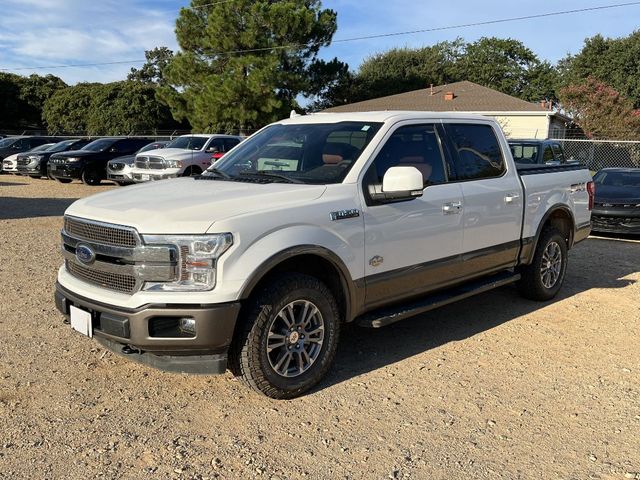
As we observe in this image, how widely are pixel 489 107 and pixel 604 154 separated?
7.34m

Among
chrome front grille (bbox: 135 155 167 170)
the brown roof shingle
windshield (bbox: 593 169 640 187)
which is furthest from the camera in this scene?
the brown roof shingle

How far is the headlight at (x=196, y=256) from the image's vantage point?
3.57 m

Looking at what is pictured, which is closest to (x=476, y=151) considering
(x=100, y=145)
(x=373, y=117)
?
(x=373, y=117)

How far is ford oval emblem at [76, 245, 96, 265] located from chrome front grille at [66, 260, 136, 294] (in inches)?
2.2

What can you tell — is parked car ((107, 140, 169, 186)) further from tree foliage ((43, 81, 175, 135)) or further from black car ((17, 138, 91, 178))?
tree foliage ((43, 81, 175, 135))

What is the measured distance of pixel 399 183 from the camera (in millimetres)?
4258

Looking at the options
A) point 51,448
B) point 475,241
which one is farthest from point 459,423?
point 51,448

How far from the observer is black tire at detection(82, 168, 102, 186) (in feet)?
63.9

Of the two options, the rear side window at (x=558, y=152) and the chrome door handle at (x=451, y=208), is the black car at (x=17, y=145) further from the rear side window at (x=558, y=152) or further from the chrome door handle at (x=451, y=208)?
the chrome door handle at (x=451, y=208)

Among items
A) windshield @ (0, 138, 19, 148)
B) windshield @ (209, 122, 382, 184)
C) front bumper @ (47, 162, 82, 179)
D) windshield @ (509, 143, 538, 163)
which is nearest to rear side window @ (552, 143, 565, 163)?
windshield @ (509, 143, 538, 163)

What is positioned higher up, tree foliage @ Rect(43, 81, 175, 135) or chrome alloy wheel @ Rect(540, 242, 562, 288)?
tree foliage @ Rect(43, 81, 175, 135)

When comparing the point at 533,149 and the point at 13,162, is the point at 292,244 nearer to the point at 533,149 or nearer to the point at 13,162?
the point at 533,149

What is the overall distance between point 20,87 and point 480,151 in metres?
52.7

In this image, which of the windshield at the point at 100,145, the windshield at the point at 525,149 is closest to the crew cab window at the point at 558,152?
the windshield at the point at 525,149
